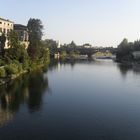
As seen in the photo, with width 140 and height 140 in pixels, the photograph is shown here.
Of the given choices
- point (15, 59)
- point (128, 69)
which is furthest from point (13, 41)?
point (128, 69)

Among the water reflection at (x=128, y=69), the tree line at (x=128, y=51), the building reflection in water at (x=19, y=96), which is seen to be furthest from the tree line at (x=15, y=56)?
the tree line at (x=128, y=51)

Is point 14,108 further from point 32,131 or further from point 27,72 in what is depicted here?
point 27,72

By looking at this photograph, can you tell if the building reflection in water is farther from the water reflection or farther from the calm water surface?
the water reflection

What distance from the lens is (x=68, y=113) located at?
71.7ft

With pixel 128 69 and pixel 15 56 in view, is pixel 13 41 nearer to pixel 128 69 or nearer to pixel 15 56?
pixel 15 56

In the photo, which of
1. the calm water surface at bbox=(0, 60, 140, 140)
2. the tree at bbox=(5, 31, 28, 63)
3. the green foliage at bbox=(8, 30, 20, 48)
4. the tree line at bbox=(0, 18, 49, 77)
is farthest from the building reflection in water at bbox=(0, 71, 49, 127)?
the green foliage at bbox=(8, 30, 20, 48)

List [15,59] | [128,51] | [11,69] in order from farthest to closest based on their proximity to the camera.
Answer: [128,51] < [15,59] < [11,69]

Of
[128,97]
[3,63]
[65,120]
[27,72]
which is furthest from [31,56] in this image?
[65,120]

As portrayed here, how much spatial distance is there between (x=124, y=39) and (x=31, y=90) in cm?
7731

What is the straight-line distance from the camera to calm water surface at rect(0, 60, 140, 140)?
17.6 metres

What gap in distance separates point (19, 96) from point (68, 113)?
6.69 meters

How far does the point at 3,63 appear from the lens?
37.3 meters

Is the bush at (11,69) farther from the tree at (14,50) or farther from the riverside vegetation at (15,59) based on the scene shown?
the tree at (14,50)

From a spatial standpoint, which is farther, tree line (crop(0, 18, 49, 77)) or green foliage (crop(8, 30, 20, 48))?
green foliage (crop(8, 30, 20, 48))
